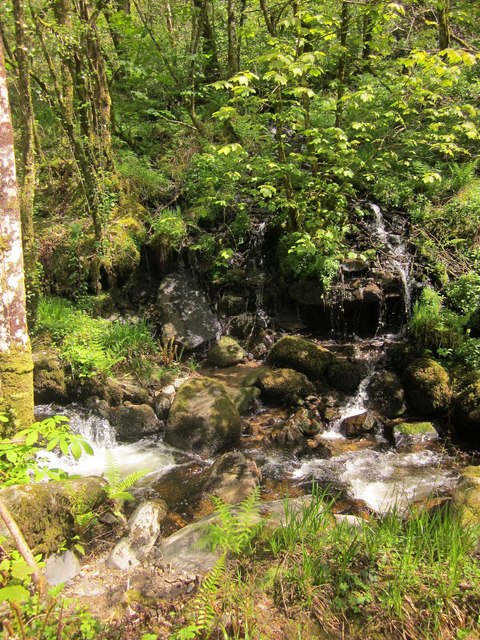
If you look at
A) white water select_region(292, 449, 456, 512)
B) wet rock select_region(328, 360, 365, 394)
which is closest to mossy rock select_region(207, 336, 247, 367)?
wet rock select_region(328, 360, 365, 394)

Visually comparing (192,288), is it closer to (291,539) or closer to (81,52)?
(81,52)

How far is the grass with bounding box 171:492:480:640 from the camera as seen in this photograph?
238 cm

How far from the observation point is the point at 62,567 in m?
3.32

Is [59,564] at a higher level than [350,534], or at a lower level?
lower

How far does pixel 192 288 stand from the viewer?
31.5 feet

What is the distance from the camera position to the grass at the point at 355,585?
7.81ft

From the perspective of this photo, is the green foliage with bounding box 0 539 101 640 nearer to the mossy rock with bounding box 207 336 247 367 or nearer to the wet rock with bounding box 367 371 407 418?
the wet rock with bounding box 367 371 407 418

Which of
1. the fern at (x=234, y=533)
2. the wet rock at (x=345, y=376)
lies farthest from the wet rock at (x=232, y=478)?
the wet rock at (x=345, y=376)

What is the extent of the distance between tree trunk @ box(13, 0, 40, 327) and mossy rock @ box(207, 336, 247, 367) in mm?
3815

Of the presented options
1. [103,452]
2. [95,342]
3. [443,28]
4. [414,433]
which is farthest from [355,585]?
[443,28]

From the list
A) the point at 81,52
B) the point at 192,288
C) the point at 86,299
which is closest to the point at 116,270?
the point at 86,299

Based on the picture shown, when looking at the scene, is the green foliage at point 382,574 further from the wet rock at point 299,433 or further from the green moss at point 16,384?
the wet rock at point 299,433

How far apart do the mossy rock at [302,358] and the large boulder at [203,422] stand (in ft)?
5.89

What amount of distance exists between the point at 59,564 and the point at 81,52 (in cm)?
929
